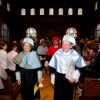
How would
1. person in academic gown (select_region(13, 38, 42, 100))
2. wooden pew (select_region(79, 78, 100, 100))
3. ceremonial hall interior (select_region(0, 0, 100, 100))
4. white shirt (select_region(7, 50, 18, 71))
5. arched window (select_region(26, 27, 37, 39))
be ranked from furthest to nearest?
1. arched window (select_region(26, 27, 37, 39))
2. ceremonial hall interior (select_region(0, 0, 100, 100))
3. white shirt (select_region(7, 50, 18, 71))
4. wooden pew (select_region(79, 78, 100, 100))
5. person in academic gown (select_region(13, 38, 42, 100))

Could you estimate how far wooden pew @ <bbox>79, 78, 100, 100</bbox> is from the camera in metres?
3.74

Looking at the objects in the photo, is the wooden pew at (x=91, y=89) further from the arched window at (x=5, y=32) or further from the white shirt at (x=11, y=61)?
the arched window at (x=5, y=32)

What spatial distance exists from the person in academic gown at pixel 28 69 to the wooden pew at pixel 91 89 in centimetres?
113

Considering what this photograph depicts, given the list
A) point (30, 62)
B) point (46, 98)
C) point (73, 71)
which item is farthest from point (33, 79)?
point (46, 98)

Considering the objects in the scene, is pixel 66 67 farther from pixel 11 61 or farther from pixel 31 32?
pixel 31 32

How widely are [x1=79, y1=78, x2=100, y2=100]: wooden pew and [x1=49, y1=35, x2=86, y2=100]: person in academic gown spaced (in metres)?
0.68

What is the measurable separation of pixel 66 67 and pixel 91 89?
3.83 ft

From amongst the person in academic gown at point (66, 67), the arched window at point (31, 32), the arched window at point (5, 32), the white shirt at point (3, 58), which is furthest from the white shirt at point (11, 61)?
the arched window at point (31, 32)

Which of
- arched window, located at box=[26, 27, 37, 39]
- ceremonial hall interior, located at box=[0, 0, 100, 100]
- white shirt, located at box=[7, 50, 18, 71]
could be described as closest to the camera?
white shirt, located at box=[7, 50, 18, 71]

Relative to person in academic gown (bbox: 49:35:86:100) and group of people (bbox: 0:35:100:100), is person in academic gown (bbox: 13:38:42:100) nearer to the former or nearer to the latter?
group of people (bbox: 0:35:100:100)

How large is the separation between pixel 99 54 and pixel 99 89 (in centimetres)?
95

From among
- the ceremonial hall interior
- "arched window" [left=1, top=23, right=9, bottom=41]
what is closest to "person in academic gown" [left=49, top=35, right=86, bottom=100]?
"arched window" [left=1, top=23, right=9, bottom=41]

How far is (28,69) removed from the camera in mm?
3512

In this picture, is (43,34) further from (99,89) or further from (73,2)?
(99,89)
